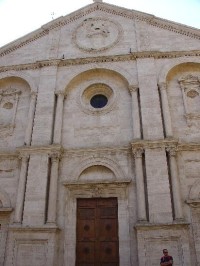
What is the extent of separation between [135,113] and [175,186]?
3.58 metres

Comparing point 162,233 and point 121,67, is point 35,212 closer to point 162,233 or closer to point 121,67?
point 162,233

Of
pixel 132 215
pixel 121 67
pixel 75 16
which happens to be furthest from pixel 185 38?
pixel 132 215

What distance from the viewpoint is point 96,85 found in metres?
15.5

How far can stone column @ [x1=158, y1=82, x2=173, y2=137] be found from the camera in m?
13.1

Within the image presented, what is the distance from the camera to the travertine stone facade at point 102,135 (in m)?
11.5

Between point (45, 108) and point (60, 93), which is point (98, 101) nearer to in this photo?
point (60, 93)

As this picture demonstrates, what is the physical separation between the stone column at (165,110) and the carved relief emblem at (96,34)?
3828 mm

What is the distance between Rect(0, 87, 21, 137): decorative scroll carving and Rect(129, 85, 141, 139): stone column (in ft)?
18.0

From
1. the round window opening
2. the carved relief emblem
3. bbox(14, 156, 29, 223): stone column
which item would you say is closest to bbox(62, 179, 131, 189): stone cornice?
bbox(14, 156, 29, 223): stone column

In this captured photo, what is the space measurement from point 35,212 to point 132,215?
3.61m

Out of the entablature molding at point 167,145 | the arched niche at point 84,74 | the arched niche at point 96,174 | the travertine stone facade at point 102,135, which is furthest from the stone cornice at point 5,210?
the arched niche at point 84,74

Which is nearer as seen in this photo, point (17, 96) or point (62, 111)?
point (62, 111)

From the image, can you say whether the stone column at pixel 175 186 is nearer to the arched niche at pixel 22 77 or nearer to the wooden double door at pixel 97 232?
the wooden double door at pixel 97 232

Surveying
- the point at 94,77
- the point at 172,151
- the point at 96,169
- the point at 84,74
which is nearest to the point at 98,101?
the point at 94,77
